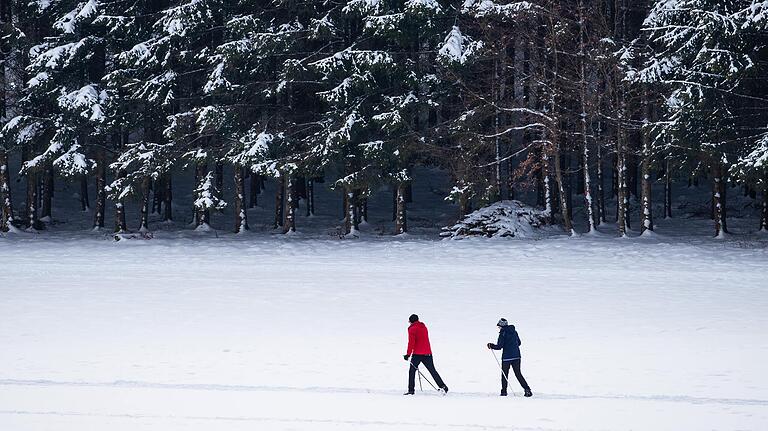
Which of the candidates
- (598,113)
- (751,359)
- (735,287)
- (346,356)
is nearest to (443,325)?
(346,356)

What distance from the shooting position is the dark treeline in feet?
110

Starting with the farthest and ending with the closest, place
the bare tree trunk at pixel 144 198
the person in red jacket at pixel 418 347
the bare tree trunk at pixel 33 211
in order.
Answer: the bare tree trunk at pixel 33 211 < the bare tree trunk at pixel 144 198 < the person in red jacket at pixel 418 347

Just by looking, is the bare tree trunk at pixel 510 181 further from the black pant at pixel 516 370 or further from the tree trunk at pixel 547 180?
the black pant at pixel 516 370

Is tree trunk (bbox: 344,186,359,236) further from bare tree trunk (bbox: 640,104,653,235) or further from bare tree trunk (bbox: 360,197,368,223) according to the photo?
bare tree trunk (bbox: 640,104,653,235)

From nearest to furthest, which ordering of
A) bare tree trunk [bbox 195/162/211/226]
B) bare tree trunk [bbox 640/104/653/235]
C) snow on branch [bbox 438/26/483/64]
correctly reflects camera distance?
snow on branch [bbox 438/26/483/64] < bare tree trunk [bbox 640/104/653/235] < bare tree trunk [bbox 195/162/211/226]

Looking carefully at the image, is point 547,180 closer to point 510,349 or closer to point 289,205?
point 289,205

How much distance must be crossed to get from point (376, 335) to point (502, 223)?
17.1 metres

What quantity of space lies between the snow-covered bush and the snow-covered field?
1.98 metres

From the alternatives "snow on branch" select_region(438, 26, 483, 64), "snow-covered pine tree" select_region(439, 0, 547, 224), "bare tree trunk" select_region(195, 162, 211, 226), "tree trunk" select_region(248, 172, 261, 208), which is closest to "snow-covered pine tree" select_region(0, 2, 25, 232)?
"bare tree trunk" select_region(195, 162, 211, 226)

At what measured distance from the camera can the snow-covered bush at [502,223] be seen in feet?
115

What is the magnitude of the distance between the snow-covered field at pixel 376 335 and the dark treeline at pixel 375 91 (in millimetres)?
4466

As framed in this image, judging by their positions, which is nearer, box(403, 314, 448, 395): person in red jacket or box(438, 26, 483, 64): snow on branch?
box(403, 314, 448, 395): person in red jacket

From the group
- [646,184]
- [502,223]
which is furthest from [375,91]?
[646,184]

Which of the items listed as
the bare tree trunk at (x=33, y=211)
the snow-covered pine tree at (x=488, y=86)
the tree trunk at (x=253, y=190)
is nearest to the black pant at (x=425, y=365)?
the snow-covered pine tree at (x=488, y=86)
